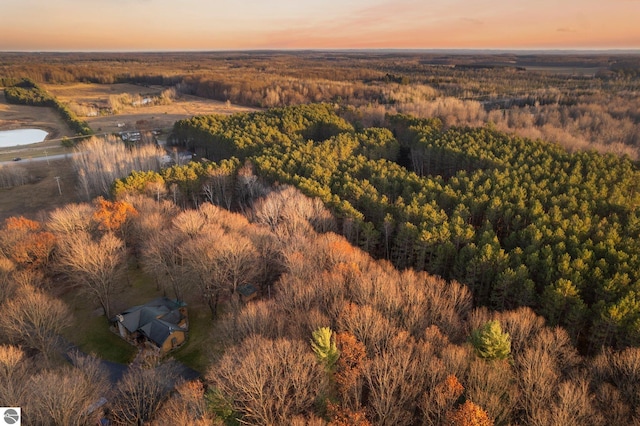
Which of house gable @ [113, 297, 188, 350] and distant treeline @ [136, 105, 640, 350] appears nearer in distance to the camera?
distant treeline @ [136, 105, 640, 350]

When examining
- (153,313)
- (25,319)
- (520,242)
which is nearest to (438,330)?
(520,242)

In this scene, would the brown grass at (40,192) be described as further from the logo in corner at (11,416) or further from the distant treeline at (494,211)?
the logo in corner at (11,416)

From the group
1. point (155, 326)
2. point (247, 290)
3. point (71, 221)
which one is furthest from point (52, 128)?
point (247, 290)

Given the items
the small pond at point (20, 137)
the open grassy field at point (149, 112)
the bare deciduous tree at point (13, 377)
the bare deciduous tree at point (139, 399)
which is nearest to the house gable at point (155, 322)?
the bare deciduous tree at point (13, 377)

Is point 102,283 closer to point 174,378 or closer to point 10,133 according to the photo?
point 174,378

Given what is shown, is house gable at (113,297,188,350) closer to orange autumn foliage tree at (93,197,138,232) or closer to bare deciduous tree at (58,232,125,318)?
bare deciduous tree at (58,232,125,318)

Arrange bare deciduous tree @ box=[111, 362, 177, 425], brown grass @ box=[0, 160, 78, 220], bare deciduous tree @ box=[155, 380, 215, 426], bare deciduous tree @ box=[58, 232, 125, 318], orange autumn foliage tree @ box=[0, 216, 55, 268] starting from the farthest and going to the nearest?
brown grass @ box=[0, 160, 78, 220]
orange autumn foliage tree @ box=[0, 216, 55, 268]
bare deciduous tree @ box=[58, 232, 125, 318]
bare deciduous tree @ box=[111, 362, 177, 425]
bare deciduous tree @ box=[155, 380, 215, 426]

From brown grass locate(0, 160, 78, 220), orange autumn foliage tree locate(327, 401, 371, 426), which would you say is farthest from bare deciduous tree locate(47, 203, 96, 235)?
orange autumn foliage tree locate(327, 401, 371, 426)
